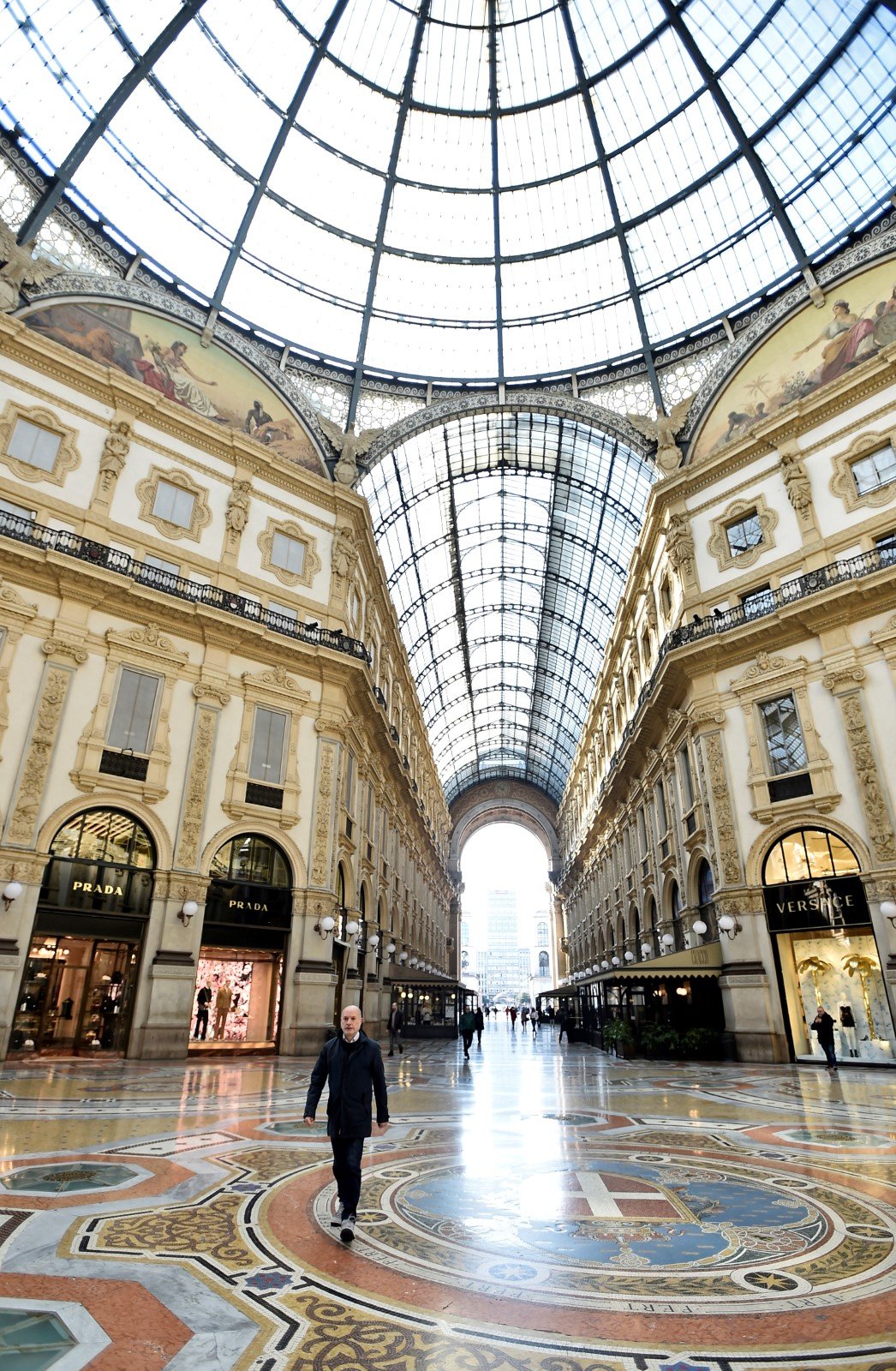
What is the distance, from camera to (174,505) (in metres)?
23.3

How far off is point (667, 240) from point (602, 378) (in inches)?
218

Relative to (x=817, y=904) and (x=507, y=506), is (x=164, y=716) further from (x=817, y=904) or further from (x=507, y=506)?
(x=507, y=506)

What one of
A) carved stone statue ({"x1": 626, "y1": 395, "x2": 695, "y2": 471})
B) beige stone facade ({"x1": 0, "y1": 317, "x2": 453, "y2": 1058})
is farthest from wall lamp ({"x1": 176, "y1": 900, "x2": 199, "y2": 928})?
carved stone statue ({"x1": 626, "y1": 395, "x2": 695, "y2": 471})

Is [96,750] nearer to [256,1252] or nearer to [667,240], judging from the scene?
[256,1252]

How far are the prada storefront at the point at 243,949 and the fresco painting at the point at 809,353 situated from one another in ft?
68.5

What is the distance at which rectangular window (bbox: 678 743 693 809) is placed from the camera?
25625 mm

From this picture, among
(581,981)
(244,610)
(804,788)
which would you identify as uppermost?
(244,610)

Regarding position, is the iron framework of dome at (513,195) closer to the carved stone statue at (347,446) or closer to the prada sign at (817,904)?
the carved stone statue at (347,446)

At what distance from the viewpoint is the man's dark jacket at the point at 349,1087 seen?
16.7ft

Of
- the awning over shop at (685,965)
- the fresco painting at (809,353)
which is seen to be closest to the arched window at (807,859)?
the awning over shop at (685,965)

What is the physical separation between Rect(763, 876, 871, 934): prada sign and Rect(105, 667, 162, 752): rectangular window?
1817 centimetres

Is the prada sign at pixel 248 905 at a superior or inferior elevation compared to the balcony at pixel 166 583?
inferior

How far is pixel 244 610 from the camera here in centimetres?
2327

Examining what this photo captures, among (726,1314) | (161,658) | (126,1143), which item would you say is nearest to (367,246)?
(161,658)
